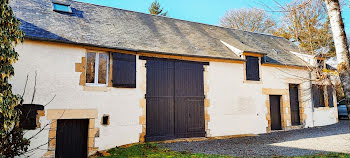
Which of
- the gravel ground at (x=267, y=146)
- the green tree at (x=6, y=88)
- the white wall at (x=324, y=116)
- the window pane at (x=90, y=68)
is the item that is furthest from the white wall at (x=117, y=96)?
the white wall at (x=324, y=116)

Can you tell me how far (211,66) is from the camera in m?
9.88

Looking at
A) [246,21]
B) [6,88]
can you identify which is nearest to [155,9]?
[246,21]

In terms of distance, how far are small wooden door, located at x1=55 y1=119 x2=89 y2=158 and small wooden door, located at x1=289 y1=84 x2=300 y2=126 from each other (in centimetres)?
1006

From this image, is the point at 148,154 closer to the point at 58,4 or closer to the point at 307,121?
the point at 58,4

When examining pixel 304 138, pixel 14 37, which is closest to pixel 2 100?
pixel 14 37

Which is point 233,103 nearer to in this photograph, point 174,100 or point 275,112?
point 174,100

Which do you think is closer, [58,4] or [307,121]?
[58,4]

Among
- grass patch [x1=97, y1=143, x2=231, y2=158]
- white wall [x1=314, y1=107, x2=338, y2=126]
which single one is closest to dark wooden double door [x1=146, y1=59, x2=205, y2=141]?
grass patch [x1=97, y1=143, x2=231, y2=158]

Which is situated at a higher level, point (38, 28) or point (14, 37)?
point (38, 28)

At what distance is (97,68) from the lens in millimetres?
7910

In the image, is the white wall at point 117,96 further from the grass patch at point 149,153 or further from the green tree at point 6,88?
the green tree at point 6,88

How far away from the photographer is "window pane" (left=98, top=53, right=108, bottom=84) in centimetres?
796

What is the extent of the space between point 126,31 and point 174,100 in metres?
3.43

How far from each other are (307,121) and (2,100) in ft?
43.1
